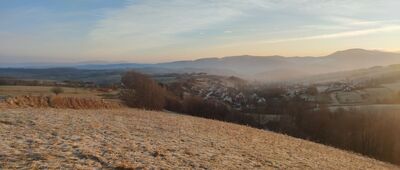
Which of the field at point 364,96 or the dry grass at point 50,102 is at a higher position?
the dry grass at point 50,102

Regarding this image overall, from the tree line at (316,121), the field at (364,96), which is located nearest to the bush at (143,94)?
the tree line at (316,121)

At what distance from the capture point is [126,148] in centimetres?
1695

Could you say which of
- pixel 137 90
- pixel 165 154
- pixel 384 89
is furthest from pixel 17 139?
pixel 384 89

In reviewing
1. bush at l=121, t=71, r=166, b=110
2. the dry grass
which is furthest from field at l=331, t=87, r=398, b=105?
the dry grass

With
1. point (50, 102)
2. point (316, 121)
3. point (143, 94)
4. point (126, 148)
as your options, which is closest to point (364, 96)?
point (316, 121)

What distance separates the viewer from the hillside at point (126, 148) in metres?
13.7

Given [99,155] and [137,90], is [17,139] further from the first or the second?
[137,90]

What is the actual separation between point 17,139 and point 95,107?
20.1 metres

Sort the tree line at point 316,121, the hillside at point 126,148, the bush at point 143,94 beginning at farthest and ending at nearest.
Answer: the bush at point 143,94
the tree line at point 316,121
the hillside at point 126,148

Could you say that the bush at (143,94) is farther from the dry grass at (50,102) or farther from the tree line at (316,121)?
the dry grass at (50,102)

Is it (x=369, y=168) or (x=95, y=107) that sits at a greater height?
(x=95, y=107)

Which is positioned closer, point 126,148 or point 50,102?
point 126,148

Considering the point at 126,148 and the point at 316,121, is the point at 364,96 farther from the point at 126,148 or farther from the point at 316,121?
the point at 126,148

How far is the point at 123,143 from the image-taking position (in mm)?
18016
